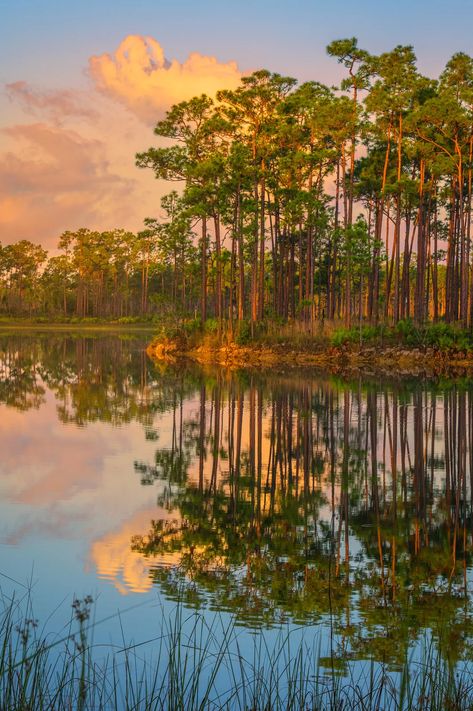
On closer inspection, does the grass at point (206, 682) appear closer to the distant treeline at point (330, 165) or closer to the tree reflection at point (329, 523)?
the tree reflection at point (329, 523)

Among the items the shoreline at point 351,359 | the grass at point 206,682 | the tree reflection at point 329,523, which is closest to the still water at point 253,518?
the tree reflection at point 329,523

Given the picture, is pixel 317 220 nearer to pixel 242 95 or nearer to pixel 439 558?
pixel 242 95

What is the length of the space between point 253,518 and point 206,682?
4.92 meters

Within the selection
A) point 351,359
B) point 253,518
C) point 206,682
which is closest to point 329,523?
point 253,518

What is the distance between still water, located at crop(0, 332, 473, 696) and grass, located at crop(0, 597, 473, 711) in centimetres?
23

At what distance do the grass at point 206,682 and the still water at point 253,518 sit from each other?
0.23m

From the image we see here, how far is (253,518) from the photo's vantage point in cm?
1079

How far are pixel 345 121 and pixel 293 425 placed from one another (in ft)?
90.1

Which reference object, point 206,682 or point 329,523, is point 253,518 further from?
point 206,682

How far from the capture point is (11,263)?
463 feet

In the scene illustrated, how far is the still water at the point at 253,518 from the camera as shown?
712 cm

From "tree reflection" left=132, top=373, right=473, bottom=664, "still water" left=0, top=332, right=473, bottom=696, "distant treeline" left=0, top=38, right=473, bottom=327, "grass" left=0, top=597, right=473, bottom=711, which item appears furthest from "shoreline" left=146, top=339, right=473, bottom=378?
"grass" left=0, top=597, right=473, bottom=711

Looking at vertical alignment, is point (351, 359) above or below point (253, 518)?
above

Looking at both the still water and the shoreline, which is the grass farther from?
the shoreline
